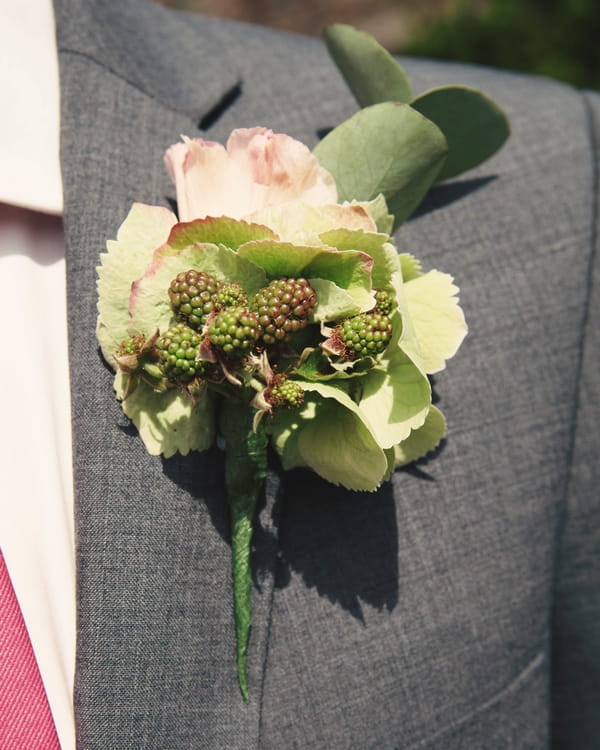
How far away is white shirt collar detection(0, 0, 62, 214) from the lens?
26.8 inches

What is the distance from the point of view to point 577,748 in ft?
3.09

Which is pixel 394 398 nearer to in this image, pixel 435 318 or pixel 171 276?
pixel 435 318

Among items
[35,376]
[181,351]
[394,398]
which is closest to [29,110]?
[35,376]

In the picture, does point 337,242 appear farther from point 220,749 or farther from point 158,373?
point 220,749

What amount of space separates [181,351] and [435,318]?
0.68 feet

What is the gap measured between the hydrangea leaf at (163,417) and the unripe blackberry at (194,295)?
0.09 meters

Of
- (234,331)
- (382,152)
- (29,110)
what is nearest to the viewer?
(234,331)

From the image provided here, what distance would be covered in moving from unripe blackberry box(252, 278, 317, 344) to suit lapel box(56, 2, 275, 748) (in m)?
0.19

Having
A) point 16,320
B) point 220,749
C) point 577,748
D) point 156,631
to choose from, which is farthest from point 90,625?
point 577,748

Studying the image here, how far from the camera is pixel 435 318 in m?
0.56

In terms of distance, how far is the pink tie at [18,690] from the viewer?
0.61 meters

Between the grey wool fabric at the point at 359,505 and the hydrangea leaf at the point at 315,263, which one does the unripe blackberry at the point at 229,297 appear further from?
the grey wool fabric at the point at 359,505

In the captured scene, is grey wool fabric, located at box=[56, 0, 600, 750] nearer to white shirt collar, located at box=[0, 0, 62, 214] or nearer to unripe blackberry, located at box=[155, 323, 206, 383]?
white shirt collar, located at box=[0, 0, 62, 214]

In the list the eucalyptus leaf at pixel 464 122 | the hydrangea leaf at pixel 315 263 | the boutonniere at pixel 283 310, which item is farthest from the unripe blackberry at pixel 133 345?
the eucalyptus leaf at pixel 464 122
